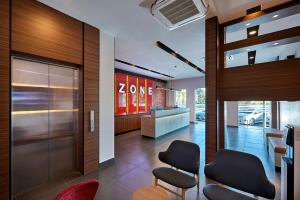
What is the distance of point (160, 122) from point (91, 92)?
→ 3.70 m

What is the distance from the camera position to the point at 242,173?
6.04 ft

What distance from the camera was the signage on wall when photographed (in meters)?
7.17

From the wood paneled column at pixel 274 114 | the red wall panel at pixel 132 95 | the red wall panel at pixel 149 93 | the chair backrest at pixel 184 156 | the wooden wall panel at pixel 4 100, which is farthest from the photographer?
the red wall panel at pixel 149 93

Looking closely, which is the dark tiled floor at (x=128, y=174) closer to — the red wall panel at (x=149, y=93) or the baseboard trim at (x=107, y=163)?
the baseboard trim at (x=107, y=163)

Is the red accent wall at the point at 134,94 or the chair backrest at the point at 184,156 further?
the red accent wall at the point at 134,94

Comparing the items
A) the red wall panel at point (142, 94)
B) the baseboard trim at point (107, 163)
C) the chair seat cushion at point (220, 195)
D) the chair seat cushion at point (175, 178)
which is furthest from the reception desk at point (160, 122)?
the chair seat cushion at point (220, 195)

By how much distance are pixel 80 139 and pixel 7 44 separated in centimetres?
200

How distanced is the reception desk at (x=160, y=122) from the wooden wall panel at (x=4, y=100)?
448 centimetres

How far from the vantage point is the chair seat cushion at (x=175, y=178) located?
1979 mm

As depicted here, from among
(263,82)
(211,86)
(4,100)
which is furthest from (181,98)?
(4,100)

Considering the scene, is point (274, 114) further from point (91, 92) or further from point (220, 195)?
point (91, 92)

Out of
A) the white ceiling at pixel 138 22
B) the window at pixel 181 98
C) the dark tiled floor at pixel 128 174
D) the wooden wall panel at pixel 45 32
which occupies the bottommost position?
the dark tiled floor at pixel 128 174

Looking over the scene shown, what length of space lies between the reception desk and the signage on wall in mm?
1453

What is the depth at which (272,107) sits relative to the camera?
6.80m
